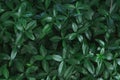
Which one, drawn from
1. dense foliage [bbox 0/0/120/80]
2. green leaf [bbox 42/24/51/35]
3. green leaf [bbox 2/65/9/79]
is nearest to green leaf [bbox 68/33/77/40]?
dense foliage [bbox 0/0/120/80]

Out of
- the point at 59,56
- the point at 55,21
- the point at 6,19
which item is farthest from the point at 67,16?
the point at 6,19

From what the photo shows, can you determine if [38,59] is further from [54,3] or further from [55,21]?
[54,3]

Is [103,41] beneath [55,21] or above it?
beneath

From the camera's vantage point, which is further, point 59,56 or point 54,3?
point 54,3

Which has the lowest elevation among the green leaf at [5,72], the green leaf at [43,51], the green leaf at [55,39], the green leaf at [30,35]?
the green leaf at [5,72]

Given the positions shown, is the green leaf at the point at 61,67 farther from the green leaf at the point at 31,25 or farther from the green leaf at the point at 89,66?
the green leaf at the point at 31,25

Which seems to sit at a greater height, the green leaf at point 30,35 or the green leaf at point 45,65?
the green leaf at point 30,35

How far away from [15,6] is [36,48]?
31 cm

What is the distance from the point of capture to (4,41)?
6.26 feet

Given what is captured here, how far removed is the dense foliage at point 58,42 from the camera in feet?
6.12

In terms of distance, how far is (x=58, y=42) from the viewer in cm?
197

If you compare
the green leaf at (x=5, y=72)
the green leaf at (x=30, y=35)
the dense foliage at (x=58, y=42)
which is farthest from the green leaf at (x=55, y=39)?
the green leaf at (x=5, y=72)

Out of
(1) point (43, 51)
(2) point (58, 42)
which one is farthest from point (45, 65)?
(2) point (58, 42)

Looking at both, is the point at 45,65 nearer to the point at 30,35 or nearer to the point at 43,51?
the point at 43,51
